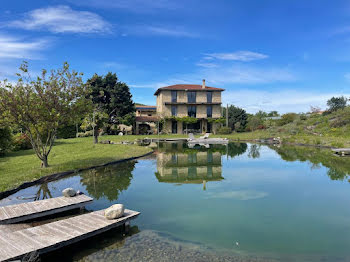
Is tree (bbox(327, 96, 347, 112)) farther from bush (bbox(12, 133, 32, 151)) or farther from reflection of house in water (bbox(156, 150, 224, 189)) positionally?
bush (bbox(12, 133, 32, 151))

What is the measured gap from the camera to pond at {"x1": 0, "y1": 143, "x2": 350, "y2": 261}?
489cm

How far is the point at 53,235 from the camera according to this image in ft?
15.9

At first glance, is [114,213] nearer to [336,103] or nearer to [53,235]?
[53,235]

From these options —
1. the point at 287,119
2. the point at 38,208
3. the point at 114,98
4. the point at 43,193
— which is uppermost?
the point at 114,98

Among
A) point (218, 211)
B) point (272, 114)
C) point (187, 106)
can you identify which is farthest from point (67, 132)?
point (272, 114)

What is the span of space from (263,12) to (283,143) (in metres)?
15.5

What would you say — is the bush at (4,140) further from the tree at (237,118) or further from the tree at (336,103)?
the tree at (336,103)

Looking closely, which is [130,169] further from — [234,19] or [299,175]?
[234,19]

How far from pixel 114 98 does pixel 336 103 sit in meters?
34.4

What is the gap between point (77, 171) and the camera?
11.5 m

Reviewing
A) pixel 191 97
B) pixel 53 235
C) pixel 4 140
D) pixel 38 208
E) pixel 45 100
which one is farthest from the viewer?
pixel 191 97

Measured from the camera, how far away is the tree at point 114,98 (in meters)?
36.4

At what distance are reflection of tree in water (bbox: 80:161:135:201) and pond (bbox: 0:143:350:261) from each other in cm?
3

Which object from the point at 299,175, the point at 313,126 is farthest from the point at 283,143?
the point at 299,175
